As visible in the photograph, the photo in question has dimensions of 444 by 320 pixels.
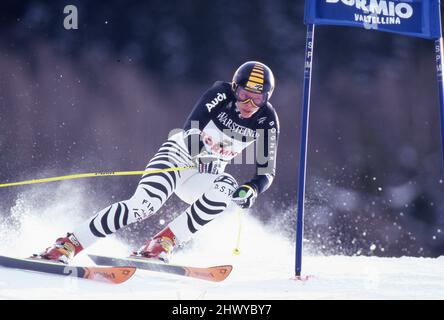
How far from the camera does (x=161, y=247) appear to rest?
3543 millimetres

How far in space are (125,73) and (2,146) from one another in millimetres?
1134

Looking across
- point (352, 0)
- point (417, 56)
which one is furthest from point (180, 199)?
point (417, 56)

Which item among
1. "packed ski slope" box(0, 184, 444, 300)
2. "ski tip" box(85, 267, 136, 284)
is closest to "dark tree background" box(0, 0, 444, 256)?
"packed ski slope" box(0, 184, 444, 300)

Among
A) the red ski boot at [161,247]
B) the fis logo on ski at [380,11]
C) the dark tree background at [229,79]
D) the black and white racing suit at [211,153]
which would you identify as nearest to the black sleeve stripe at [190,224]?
the black and white racing suit at [211,153]

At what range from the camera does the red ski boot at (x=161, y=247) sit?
3504mm

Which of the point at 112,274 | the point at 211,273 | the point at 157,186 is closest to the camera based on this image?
the point at 112,274

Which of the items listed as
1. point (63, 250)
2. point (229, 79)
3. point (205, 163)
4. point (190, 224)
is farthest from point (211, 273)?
point (229, 79)

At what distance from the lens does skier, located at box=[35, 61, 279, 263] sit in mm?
3541

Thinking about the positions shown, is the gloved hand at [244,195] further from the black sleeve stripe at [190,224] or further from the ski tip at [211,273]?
the ski tip at [211,273]

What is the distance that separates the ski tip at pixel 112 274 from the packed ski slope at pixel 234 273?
48 mm

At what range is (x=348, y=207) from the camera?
14.0 feet

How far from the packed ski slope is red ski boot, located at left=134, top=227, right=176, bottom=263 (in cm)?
18

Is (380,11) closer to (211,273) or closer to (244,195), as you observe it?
(244,195)

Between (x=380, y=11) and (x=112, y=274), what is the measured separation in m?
2.31
